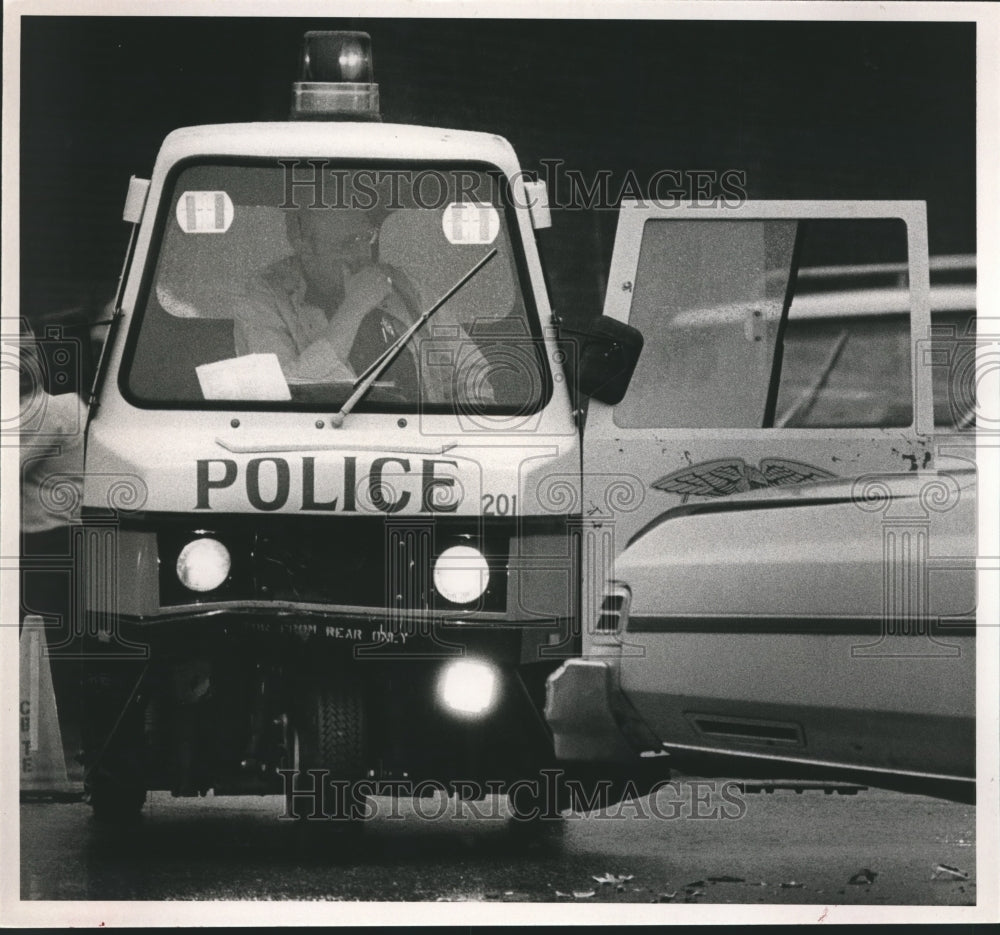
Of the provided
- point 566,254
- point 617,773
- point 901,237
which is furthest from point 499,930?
point 901,237

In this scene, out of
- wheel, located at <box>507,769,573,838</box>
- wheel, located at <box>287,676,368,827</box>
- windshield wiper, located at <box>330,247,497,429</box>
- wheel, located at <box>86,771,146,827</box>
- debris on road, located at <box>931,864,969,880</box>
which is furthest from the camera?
debris on road, located at <box>931,864,969,880</box>

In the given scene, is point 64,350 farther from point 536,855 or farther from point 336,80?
point 536,855

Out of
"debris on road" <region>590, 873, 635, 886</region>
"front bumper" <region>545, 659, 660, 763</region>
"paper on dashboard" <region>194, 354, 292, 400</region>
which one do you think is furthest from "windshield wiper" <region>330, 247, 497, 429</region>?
"debris on road" <region>590, 873, 635, 886</region>

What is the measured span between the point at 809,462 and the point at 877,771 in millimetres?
987

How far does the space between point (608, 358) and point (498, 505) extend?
0.59 metres

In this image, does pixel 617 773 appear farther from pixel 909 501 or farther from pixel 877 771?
pixel 909 501

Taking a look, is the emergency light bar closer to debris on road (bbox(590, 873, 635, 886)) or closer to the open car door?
the open car door

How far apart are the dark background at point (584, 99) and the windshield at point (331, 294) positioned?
316 millimetres

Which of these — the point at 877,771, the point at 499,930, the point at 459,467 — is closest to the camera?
the point at 877,771

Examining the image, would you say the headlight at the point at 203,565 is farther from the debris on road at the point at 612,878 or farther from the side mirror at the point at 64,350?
the debris on road at the point at 612,878

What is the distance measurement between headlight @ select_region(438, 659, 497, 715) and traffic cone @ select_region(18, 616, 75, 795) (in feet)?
3.96

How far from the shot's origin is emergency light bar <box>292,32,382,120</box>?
179 inches

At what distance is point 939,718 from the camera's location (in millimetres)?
4008

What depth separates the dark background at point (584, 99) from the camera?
4.67 metres
